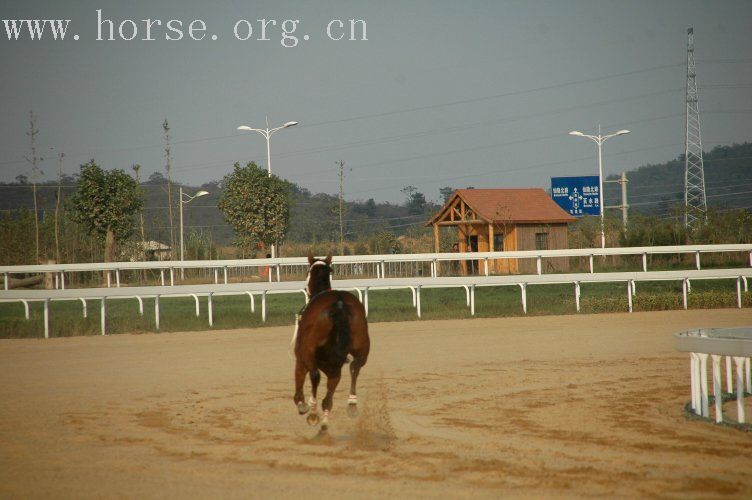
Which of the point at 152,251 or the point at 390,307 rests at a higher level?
the point at 152,251

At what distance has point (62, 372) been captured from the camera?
14.4 meters

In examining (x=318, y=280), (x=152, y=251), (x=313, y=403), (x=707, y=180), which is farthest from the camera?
(x=707, y=180)

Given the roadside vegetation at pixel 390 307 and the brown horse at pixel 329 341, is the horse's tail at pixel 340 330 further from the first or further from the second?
the roadside vegetation at pixel 390 307

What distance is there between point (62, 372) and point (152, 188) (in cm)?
12330

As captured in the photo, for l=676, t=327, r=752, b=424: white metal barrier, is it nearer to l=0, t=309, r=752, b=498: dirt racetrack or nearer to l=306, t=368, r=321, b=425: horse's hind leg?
l=0, t=309, r=752, b=498: dirt racetrack

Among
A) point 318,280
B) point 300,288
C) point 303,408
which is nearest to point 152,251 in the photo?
point 300,288

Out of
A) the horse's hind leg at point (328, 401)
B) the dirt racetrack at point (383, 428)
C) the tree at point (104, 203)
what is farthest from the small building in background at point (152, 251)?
the horse's hind leg at point (328, 401)

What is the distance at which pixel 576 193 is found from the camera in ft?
182

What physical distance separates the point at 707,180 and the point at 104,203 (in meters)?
138

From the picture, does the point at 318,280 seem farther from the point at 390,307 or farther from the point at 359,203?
the point at 359,203

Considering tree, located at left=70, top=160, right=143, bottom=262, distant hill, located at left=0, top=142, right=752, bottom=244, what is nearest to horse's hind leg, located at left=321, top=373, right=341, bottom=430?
tree, located at left=70, top=160, right=143, bottom=262

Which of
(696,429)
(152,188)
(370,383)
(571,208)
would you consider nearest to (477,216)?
(571,208)

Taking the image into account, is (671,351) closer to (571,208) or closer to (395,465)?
(395,465)

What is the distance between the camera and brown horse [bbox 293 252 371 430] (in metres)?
8.45
